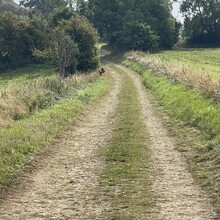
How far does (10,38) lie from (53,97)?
154ft

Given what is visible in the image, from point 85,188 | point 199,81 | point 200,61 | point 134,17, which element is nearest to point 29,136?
point 85,188

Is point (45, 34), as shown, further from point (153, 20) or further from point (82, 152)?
point (82, 152)

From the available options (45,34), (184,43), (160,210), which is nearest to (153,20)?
(184,43)

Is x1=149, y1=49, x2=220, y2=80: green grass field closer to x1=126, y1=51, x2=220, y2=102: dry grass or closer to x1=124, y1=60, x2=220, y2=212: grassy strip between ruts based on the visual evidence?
x1=126, y1=51, x2=220, y2=102: dry grass

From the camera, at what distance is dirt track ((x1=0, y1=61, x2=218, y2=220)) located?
7426 mm

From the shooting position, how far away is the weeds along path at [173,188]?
736cm

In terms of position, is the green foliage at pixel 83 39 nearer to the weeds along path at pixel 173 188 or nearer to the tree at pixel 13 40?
the tree at pixel 13 40

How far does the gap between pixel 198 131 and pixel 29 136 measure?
646cm

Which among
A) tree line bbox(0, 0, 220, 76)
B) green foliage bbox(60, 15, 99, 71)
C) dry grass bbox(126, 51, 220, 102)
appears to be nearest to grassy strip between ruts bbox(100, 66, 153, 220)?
dry grass bbox(126, 51, 220, 102)

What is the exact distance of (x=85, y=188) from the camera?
8.90 meters

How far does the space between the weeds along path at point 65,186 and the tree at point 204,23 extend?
85588 millimetres

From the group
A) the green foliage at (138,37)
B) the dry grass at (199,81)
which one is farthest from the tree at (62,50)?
the green foliage at (138,37)

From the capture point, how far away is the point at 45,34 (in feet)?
Result: 219

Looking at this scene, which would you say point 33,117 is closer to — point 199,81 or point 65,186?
point 65,186
